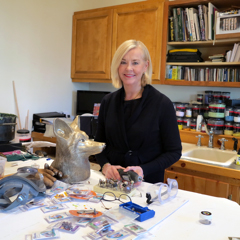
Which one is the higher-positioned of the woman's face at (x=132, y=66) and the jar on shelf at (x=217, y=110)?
the woman's face at (x=132, y=66)

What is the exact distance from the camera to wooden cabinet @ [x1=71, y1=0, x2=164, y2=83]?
271 cm

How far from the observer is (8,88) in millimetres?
2799

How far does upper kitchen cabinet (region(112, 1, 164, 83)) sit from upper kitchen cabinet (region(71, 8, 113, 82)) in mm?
134

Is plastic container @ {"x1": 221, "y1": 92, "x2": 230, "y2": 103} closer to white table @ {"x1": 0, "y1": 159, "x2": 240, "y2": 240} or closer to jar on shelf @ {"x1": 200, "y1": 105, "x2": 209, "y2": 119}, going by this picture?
jar on shelf @ {"x1": 200, "y1": 105, "x2": 209, "y2": 119}

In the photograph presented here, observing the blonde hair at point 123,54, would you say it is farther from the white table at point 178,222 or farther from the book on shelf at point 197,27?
the book on shelf at point 197,27

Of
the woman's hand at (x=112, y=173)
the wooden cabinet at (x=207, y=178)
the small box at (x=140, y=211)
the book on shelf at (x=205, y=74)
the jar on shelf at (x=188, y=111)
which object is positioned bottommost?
the wooden cabinet at (x=207, y=178)

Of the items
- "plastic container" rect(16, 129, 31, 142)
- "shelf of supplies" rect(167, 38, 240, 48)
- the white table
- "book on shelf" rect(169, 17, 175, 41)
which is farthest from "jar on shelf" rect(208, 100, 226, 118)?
"plastic container" rect(16, 129, 31, 142)

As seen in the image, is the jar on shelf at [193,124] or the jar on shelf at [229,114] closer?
the jar on shelf at [229,114]

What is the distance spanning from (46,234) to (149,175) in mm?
781

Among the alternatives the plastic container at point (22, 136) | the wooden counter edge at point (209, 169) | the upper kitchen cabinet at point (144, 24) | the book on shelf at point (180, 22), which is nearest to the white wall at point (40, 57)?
the upper kitchen cabinet at point (144, 24)

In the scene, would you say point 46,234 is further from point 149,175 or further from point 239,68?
point 239,68

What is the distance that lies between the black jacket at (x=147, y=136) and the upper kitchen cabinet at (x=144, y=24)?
4.32ft

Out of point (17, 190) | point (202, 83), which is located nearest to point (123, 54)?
point (17, 190)

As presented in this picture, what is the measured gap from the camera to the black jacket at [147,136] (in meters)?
1.41
